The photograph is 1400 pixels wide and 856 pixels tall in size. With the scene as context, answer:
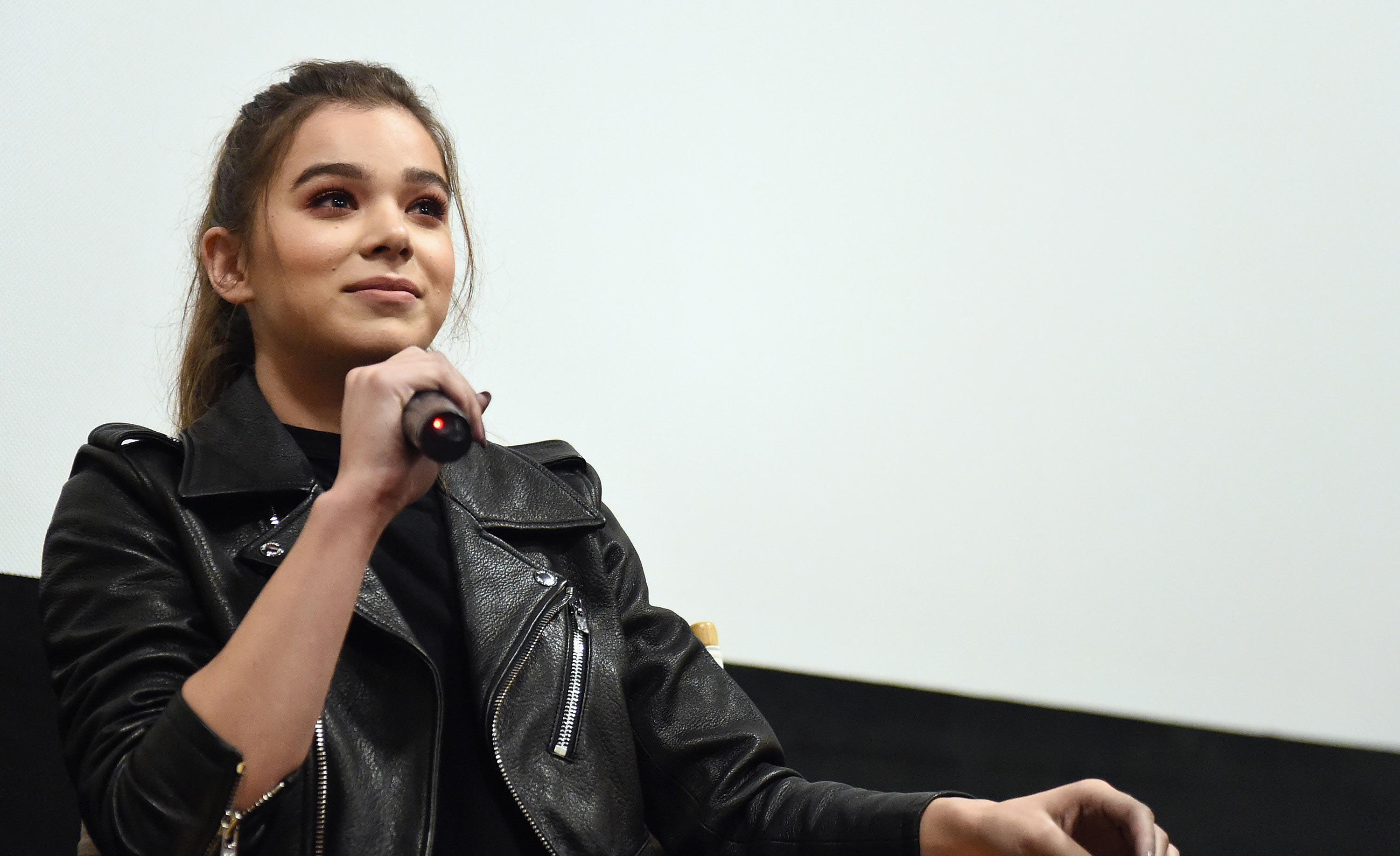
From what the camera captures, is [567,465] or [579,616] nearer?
[579,616]

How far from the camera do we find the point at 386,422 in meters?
0.70

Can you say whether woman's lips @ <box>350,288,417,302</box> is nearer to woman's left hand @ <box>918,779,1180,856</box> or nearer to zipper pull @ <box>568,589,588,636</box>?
zipper pull @ <box>568,589,588,636</box>

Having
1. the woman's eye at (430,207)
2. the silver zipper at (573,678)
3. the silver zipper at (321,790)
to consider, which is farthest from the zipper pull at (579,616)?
the woman's eye at (430,207)

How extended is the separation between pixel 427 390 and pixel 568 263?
0.78 metres

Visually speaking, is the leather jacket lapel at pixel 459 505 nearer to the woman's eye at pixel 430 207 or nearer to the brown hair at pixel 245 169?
the brown hair at pixel 245 169

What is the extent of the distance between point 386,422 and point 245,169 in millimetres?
455

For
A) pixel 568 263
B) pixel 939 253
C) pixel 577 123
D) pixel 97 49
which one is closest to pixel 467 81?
pixel 577 123

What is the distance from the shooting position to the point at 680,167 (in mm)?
1527

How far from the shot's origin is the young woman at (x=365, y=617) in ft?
2.29

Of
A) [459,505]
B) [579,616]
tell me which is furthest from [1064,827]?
→ [459,505]

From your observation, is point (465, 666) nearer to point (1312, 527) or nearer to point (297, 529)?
point (297, 529)

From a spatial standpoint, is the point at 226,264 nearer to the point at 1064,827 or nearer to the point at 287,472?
the point at 287,472

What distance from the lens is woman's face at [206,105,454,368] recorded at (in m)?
0.93

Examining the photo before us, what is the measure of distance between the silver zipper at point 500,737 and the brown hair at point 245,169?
1.31 feet
